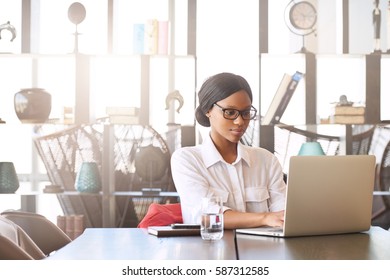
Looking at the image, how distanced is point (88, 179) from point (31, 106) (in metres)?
0.60

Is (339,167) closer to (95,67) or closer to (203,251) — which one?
(203,251)

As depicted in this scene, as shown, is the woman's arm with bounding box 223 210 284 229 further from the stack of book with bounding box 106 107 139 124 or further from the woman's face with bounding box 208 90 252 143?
the stack of book with bounding box 106 107 139 124

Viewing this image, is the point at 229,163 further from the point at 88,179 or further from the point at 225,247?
the point at 88,179

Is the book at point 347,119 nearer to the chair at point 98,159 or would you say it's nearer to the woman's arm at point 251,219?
the chair at point 98,159

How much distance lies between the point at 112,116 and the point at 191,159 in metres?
1.88

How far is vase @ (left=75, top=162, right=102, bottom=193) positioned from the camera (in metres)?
4.34

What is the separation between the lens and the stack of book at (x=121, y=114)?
4363mm

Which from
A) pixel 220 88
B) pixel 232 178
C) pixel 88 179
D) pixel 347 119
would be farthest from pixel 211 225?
pixel 347 119

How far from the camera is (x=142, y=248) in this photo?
6.14 feet

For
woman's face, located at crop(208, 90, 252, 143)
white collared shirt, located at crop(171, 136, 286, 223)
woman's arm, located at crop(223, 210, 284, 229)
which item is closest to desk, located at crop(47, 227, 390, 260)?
woman's arm, located at crop(223, 210, 284, 229)
